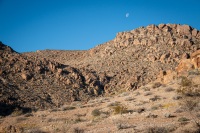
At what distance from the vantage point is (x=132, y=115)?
19.9 meters

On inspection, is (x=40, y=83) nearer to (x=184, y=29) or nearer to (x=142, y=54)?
(x=142, y=54)

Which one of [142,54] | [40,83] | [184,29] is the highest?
[184,29]

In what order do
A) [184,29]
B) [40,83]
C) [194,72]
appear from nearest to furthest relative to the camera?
[194,72], [40,83], [184,29]

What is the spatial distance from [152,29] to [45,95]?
1356 inches

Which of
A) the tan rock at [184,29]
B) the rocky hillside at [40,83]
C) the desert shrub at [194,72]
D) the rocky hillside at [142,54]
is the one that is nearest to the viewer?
the desert shrub at [194,72]

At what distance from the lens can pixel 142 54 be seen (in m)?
57.7

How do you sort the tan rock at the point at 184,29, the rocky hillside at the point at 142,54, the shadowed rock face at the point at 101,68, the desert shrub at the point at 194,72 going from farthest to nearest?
the tan rock at the point at 184,29
the rocky hillside at the point at 142,54
the shadowed rock face at the point at 101,68
the desert shrub at the point at 194,72

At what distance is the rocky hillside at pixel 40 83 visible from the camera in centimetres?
3803

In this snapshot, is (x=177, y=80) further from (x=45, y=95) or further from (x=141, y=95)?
(x=45, y=95)

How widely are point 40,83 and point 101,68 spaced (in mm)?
15541

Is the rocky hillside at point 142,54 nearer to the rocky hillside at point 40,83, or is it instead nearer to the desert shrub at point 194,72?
the rocky hillside at point 40,83

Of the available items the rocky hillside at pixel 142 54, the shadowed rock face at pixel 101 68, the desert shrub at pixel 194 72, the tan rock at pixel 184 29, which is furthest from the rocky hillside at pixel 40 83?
the tan rock at pixel 184 29

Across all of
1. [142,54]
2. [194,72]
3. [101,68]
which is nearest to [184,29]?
[142,54]

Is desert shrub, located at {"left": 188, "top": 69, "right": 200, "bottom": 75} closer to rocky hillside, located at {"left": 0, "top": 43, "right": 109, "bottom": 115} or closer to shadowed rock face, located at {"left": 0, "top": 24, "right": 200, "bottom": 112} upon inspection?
shadowed rock face, located at {"left": 0, "top": 24, "right": 200, "bottom": 112}
